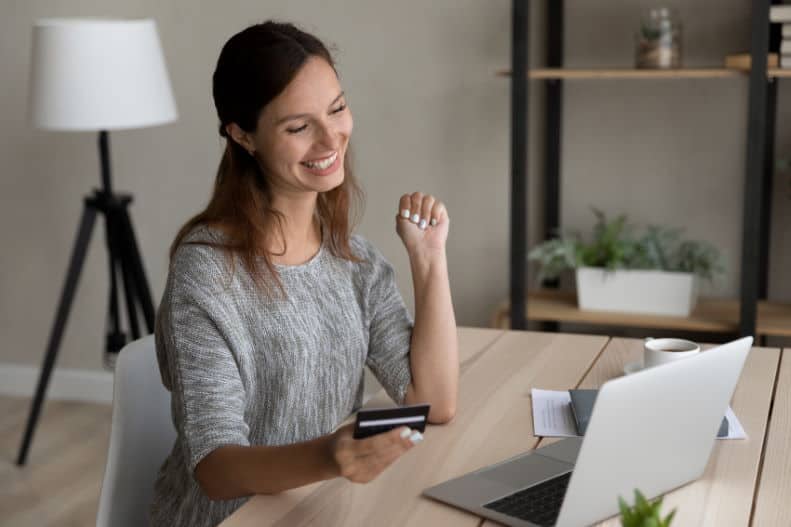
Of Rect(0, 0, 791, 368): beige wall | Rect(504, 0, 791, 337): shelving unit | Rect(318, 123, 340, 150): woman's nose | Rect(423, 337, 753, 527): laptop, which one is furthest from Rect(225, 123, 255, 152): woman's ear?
Rect(0, 0, 791, 368): beige wall

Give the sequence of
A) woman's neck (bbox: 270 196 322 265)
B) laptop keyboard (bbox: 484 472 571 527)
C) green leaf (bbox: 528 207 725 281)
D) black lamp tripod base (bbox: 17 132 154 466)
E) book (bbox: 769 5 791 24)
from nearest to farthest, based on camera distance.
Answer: laptop keyboard (bbox: 484 472 571 527), woman's neck (bbox: 270 196 322 265), book (bbox: 769 5 791 24), green leaf (bbox: 528 207 725 281), black lamp tripod base (bbox: 17 132 154 466)

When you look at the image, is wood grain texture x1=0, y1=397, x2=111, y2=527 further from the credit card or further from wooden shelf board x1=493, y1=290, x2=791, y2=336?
the credit card

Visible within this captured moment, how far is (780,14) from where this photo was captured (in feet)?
8.72

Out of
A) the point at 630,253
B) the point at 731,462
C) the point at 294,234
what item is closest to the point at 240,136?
the point at 294,234

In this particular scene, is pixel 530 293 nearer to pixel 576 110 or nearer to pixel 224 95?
pixel 576 110

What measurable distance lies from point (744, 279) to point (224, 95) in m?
1.68

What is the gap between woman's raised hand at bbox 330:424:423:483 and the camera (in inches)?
44.3

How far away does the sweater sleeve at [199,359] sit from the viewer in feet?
4.48

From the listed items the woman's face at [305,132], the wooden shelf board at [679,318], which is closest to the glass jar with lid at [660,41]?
the wooden shelf board at [679,318]

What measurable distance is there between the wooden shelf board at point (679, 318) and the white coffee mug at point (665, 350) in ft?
3.80

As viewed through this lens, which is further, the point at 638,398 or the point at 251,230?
the point at 251,230

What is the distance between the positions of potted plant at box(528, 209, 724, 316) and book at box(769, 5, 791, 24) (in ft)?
2.11

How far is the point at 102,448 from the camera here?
3.42 m

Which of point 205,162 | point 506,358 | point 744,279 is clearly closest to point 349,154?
point 506,358
